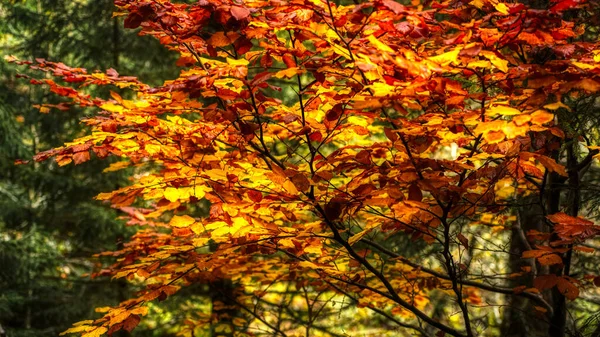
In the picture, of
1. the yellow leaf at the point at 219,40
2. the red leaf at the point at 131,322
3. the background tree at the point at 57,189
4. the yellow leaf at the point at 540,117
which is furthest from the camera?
the background tree at the point at 57,189

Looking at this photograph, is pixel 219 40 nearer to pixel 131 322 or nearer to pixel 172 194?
pixel 172 194

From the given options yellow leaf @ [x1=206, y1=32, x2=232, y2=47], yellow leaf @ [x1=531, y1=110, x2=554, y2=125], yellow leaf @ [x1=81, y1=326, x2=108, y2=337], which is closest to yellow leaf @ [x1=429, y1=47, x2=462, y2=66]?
yellow leaf @ [x1=531, y1=110, x2=554, y2=125]

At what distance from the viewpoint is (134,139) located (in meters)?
2.29

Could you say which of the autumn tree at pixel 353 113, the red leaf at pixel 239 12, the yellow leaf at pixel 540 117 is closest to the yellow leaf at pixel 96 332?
the autumn tree at pixel 353 113

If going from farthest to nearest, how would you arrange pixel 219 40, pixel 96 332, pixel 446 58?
pixel 96 332 → pixel 219 40 → pixel 446 58

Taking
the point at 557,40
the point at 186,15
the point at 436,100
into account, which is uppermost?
the point at 557,40

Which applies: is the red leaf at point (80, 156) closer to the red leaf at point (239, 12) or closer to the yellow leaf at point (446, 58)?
the red leaf at point (239, 12)

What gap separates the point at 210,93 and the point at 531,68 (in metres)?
1.15

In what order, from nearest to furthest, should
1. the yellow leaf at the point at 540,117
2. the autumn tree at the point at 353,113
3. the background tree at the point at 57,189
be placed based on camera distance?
1. the yellow leaf at the point at 540,117
2. the autumn tree at the point at 353,113
3. the background tree at the point at 57,189

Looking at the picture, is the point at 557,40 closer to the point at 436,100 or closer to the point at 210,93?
the point at 436,100

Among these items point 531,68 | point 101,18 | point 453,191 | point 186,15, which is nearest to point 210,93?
point 186,15

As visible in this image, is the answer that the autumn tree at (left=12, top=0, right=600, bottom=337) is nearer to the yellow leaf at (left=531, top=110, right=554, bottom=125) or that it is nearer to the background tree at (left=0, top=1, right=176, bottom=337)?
the yellow leaf at (left=531, top=110, right=554, bottom=125)

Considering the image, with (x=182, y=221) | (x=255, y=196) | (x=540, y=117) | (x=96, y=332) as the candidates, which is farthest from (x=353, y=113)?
(x=96, y=332)

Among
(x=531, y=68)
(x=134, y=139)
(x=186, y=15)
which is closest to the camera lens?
(x=531, y=68)
